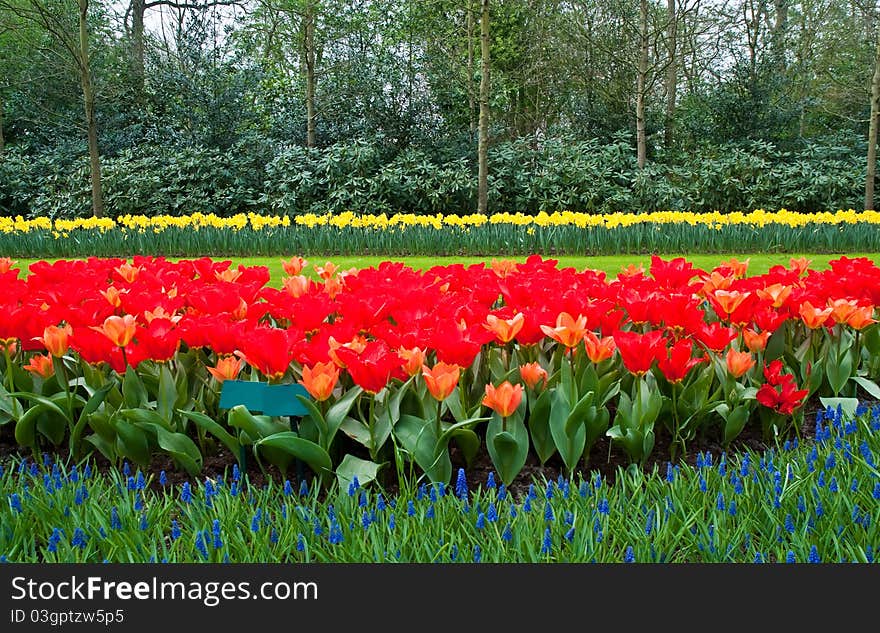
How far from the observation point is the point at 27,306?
2.44m

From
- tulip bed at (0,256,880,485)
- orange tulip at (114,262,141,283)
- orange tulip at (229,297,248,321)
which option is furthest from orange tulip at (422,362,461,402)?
orange tulip at (114,262,141,283)

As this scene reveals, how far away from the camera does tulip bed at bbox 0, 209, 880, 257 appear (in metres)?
9.06

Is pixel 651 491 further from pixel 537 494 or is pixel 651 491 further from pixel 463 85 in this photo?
pixel 463 85

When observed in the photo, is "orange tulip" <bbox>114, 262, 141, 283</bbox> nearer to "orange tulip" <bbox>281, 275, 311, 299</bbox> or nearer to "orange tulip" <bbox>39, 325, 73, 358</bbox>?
"orange tulip" <bbox>281, 275, 311, 299</bbox>

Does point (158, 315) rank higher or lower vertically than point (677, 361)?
higher

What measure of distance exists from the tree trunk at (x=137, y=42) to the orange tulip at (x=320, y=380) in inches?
747

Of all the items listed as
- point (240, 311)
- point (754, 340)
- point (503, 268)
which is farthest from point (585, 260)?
point (240, 311)

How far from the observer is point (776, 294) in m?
2.81

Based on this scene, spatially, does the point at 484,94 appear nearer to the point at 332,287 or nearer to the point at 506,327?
the point at 332,287

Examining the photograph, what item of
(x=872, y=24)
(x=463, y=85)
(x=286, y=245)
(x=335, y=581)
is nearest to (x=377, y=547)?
(x=335, y=581)

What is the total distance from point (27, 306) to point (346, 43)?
16239 millimetres

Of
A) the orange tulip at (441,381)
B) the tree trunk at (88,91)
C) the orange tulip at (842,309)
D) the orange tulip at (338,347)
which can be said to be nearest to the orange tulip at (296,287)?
the orange tulip at (338,347)

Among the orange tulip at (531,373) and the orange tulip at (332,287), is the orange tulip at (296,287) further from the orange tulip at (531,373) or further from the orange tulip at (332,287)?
the orange tulip at (531,373)

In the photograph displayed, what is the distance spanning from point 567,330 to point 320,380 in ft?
2.38
